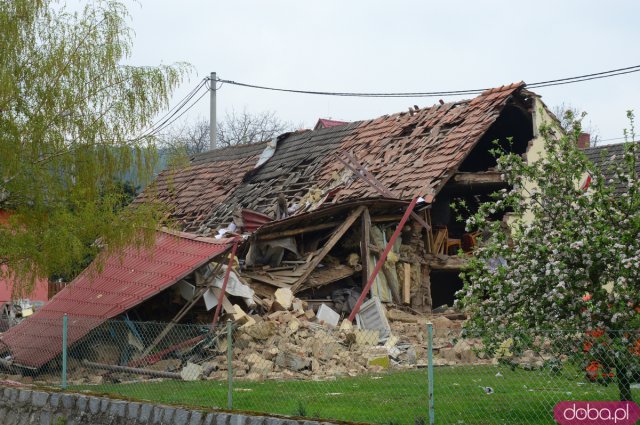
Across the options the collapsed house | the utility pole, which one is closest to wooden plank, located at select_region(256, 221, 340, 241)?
the collapsed house

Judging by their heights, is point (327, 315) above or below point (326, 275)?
below

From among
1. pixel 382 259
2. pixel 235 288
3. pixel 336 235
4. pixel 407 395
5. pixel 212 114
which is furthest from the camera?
pixel 212 114

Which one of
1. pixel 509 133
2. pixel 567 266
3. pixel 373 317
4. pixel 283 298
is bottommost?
pixel 373 317

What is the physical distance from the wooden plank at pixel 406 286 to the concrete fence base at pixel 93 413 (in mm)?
10496

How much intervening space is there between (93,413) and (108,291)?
7.41 m

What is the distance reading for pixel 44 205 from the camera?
15.3 metres

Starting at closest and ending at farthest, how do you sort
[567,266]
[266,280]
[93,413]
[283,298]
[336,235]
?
[567,266] < [93,413] < [283,298] < [266,280] < [336,235]

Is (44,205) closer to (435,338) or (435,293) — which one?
(435,338)

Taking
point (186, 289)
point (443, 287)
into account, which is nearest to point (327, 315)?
point (186, 289)

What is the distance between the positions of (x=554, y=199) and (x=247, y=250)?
10.8m

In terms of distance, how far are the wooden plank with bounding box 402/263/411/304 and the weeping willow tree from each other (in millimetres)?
7161

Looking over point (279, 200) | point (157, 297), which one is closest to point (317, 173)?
point (279, 200)

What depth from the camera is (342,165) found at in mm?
24406

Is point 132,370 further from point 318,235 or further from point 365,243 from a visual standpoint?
point 318,235
